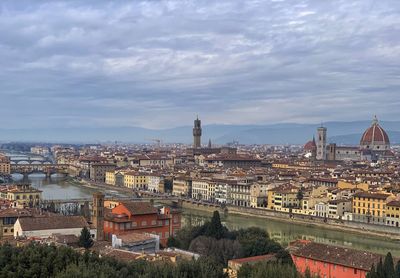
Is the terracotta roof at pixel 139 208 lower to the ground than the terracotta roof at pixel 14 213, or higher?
higher

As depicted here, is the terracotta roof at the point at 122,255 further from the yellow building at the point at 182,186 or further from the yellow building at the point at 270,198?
the yellow building at the point at 182,186

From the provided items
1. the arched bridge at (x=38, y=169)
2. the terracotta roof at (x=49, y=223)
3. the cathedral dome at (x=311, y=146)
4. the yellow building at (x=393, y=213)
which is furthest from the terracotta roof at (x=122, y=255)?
the cathedral dome at (x=311, y=146)

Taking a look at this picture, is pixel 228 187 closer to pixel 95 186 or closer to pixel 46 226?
pixel 95 186

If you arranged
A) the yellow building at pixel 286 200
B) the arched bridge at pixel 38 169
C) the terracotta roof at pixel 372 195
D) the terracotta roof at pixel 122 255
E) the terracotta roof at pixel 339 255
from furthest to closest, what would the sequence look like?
the arched bridge at pixel 38 169, the yellow building at pixel 286 200, the terracotta roof at pixel 372 195, the terracotta roof at pixel 339 255, the terracotta roof at pixel 122 255

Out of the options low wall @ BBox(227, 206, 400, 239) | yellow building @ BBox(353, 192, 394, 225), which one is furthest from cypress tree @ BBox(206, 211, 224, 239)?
yellow building @ BBox(353, 192, 394, 225)

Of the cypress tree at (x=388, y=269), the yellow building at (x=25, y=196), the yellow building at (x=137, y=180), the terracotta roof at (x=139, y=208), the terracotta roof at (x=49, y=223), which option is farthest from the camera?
the yellow building at (x=137, y=180)

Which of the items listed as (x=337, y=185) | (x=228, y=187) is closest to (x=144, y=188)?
(x=228, y=187)
